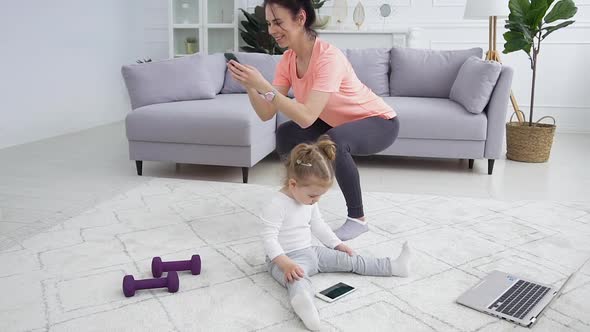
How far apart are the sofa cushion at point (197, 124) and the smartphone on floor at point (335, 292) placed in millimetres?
1531

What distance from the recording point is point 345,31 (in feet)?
17.4

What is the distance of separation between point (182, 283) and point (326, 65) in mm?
962

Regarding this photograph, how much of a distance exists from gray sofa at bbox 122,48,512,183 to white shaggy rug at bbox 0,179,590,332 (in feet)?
1.36

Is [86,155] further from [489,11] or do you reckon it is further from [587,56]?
[587,56]

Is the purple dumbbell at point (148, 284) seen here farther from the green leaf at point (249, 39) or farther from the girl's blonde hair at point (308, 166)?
the green leaf at point (249, 39)

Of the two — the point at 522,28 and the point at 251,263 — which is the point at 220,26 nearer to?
the point at 522,28

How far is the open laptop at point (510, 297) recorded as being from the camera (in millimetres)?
1596

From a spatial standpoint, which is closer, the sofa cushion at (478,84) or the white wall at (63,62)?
the sofa cushion at (478,84)

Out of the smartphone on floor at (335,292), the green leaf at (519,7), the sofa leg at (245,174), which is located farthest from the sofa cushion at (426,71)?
the smartphone on floor at (335,292)

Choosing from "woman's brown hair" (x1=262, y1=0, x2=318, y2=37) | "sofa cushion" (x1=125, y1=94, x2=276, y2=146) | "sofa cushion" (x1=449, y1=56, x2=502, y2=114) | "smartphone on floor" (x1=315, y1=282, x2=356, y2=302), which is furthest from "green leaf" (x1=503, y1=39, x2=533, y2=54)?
"smartphone on floor" (x1=315, y1=282, x2=356, y2=302)

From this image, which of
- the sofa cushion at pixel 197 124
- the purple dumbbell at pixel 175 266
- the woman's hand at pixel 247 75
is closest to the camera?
the purple dumbbell at pixel 175 266

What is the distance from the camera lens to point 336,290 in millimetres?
1739

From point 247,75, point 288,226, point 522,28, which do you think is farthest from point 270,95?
point 522,28

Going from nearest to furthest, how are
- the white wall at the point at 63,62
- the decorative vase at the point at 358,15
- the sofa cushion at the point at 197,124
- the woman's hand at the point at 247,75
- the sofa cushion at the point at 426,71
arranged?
the woman's hand at the point at 247,75 < the sofa cushion at the point at 197,124 < the sofa cushion at the point at 426,71 < the white wall at the point at 63,62 < the decorative vase at the point at 358,15
